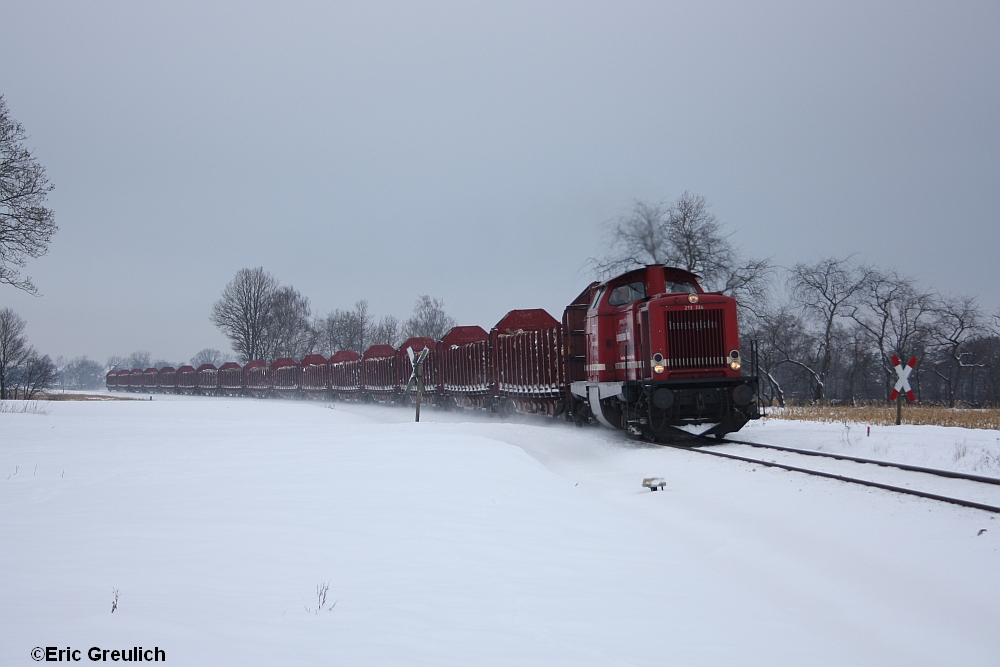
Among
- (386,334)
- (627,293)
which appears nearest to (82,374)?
(386,334)

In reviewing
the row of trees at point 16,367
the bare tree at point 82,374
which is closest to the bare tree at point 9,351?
the row of trees at point 16,367

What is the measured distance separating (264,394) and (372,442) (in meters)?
50.8

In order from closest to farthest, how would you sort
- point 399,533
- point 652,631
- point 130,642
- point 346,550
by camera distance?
1. point 130,642
2. point 652,631
3. point 346,550
4. point 399,533

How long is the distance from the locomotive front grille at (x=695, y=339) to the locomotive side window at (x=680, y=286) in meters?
1.26

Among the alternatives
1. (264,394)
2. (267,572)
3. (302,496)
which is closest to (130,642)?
(267,572)

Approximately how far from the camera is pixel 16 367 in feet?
150

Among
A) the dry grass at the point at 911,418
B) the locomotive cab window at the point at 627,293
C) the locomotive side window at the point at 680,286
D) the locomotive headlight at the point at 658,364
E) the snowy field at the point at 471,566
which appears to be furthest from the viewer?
the dry grass at the point at 911,418

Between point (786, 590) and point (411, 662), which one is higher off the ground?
point (411, 662)

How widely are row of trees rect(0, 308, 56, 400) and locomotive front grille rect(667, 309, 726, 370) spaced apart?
3915cm

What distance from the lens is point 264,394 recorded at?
58500 millimetres

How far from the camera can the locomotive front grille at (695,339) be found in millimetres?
13094

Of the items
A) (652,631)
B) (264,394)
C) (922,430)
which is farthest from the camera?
(264,394)

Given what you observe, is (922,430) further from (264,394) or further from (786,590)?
(264,394)

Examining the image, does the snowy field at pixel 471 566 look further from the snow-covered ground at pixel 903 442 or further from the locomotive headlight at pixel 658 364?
the locomotive headlight at pixel 658 364
